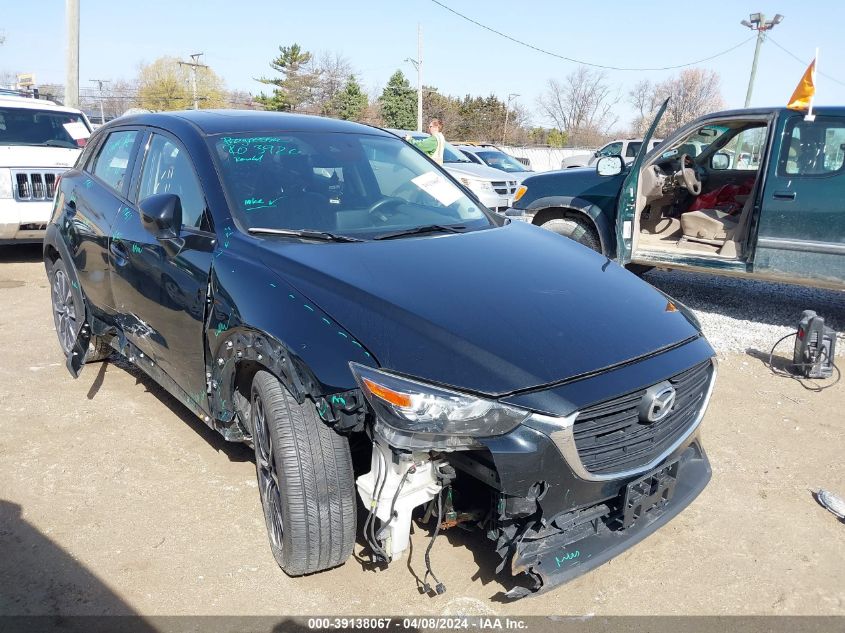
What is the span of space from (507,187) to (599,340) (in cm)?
1134

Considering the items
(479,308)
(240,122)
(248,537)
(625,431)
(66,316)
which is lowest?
(248,537)

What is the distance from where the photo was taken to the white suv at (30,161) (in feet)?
25.3

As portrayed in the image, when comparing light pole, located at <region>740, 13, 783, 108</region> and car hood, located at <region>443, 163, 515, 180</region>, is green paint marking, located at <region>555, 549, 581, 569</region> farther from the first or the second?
light pole, located at <region>740, 13, 783, 108</region>

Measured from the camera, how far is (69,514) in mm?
3059

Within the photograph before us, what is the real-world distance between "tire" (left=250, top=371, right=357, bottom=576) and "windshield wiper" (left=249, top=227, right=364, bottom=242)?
68 centimetres

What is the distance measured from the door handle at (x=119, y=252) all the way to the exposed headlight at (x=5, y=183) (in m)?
5.18

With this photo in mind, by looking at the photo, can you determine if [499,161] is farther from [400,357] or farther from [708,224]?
[400,357]

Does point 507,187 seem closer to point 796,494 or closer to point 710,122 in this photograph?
point 710,122

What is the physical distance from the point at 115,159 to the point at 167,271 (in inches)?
52.5

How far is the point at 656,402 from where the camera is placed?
2.30 metres

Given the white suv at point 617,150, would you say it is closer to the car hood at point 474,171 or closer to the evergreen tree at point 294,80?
the car hood at point 474,171

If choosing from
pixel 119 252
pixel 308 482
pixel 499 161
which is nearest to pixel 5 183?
pixel 119 252

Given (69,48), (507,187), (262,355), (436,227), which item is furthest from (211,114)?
(69,48)

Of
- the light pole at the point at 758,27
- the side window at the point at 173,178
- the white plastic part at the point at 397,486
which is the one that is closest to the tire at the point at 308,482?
the white plastic part at the point at 397,486
